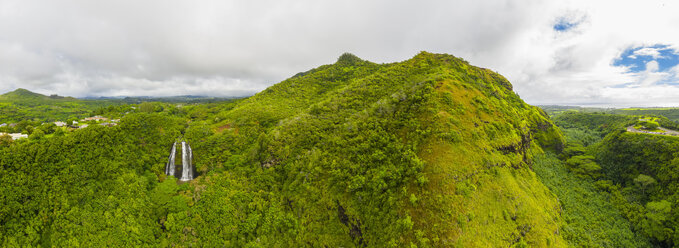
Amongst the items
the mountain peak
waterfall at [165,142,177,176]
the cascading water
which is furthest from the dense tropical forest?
the mountain peak

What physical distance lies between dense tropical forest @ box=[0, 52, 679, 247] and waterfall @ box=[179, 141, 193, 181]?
1320 mm

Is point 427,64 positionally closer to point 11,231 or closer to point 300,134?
point 300,134

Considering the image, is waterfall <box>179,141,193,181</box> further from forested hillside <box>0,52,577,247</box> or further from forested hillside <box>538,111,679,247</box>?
forested hillside <box>538,111,679,247</box>

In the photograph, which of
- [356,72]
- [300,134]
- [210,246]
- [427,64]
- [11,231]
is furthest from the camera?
[356,72]

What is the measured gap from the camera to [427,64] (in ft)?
203

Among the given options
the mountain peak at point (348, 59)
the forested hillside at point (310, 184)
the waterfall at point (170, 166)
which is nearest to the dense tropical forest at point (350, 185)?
the forested hillside at point (310, 184)

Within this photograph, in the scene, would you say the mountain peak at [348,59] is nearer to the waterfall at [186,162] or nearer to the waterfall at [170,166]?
the waterfall at [186,162]

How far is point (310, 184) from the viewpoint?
127 feet

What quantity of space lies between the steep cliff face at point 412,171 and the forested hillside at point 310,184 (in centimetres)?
19

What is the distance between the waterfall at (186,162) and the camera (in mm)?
44844

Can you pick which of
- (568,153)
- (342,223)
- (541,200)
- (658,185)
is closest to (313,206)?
(342,223)

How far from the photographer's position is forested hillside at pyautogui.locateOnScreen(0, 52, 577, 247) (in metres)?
28.6

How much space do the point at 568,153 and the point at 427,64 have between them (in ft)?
160

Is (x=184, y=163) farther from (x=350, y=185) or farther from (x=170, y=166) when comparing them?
(x=350, y=185)
